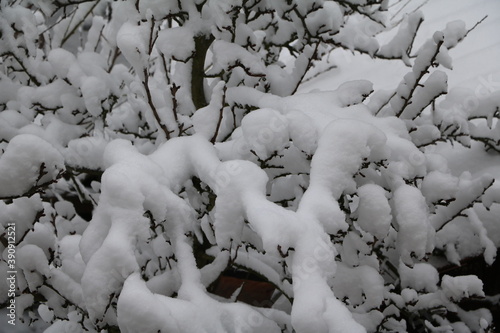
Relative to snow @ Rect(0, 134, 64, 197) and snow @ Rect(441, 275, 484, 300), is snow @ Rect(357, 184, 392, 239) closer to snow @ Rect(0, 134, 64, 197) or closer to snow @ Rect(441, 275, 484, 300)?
snow @ Rect(441, 275, 484, 300)

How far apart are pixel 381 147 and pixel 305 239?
A: 20.1 inches

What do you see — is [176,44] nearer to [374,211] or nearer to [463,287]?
[374,211]

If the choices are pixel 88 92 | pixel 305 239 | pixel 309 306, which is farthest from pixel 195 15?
pixel 309 306

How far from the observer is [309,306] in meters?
1.13

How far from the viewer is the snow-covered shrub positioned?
132 cm

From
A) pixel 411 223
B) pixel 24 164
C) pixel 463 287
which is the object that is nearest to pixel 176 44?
pixel 24 164

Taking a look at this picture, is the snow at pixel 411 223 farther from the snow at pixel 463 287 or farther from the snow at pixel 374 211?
the snow at pixel 463 287

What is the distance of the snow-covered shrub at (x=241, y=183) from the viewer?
4.32 feet

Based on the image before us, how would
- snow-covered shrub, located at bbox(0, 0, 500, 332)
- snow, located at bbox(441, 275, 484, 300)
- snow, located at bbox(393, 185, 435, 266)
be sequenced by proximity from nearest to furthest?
snow-covered shrub, located at bbox(0, 0, 500, 332) < snow, located at bbox(393, 185, 435, 266) < snow, located at bbox(441, 275, 484, 300)

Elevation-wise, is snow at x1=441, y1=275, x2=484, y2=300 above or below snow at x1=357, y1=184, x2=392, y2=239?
below

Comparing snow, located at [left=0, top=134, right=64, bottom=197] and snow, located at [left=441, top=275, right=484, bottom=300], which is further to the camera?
snow, located at [left=441, top=275, right=484, bottom=300]

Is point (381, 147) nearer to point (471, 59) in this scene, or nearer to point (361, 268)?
point (361, 268)

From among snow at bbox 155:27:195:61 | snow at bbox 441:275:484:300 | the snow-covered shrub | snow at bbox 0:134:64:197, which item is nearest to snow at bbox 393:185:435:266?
the snow-covered shrub

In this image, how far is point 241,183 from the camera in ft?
4.60
